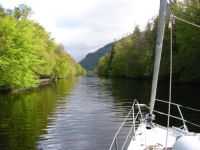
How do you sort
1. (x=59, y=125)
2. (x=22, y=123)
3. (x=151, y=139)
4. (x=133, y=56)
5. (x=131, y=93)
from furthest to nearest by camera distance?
(x=133, y=56), (x=131, y=93), (x=22, y=123), (x=59, y=125), (x=151, y=139)

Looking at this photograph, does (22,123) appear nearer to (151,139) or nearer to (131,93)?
(151,139)

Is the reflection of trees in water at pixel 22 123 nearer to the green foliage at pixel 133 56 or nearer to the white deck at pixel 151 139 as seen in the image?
the white deck at pixel 151 139

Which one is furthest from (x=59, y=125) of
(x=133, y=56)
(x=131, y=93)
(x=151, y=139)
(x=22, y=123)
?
(x=133, y=56)

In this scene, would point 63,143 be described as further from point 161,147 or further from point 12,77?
point 12,77

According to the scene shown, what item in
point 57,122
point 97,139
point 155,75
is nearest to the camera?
point 155,75

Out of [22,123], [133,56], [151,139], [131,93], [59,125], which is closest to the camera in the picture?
[151,139]

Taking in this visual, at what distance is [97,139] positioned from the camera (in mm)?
25750

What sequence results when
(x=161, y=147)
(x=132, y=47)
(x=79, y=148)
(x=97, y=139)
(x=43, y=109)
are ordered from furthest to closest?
(x=132, y=47), (x=43, y=109), (x=97, y=139), (x=79, y=148), (x=161, y=147)

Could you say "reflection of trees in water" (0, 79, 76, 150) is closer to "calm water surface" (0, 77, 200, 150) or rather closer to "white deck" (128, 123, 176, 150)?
"calm water surface" (0, 77, 200, 150)

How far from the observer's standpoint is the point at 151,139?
623 inches

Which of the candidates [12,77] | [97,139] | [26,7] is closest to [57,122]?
[97,139]

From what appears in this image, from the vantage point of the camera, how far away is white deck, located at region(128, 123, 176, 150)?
48.2 ft

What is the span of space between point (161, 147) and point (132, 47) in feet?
429

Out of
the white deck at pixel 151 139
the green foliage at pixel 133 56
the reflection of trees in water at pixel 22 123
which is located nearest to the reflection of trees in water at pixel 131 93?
the reflection of trees in water at pixel 22 123
